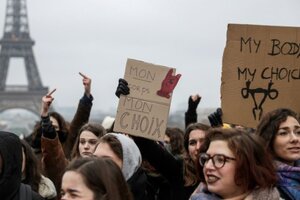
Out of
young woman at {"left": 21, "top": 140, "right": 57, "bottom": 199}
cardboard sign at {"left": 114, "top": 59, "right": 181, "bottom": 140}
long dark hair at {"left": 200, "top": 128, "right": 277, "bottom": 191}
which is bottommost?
young woman at {"left": 21, "top": 140, "right": 57, "bottom": 199}

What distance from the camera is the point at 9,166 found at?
13.5 feet

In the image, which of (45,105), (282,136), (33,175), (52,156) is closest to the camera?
(282,136)

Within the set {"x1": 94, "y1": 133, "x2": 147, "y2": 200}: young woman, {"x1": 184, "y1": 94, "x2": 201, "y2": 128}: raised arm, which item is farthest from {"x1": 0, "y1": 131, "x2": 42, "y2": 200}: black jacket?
{"x1": 184, "y1": 94, "x2": 201, "y2": 128}: raised arm

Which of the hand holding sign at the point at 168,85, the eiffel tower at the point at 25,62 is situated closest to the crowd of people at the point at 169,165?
the hand holding sign at the point at 168,85

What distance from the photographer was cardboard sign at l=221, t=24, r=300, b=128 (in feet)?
17.6

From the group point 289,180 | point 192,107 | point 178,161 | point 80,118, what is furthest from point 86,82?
point 289,180

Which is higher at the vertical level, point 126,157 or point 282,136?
point 282,136

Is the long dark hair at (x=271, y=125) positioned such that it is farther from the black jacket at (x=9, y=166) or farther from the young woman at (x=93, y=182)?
the black jacket at (x=9, y=166)

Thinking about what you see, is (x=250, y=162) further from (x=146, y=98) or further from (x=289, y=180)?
(x=146, y=98)

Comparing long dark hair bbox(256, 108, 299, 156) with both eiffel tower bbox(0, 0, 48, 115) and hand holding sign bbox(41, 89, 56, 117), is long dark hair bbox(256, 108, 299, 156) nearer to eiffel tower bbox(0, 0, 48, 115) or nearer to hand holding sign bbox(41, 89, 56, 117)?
hand holding sign bbox(41, 89, 56, 117)

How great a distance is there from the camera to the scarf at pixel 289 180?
391cm

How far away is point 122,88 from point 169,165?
2.48 feet

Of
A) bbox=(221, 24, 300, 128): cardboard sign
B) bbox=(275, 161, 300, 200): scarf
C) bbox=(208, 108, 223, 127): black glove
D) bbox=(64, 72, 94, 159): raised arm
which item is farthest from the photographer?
bbox=(64, 72, 94, 159): raised arm

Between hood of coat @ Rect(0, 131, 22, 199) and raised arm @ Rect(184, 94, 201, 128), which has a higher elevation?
raised arm @ Rect(184, 94, 201, 128)
